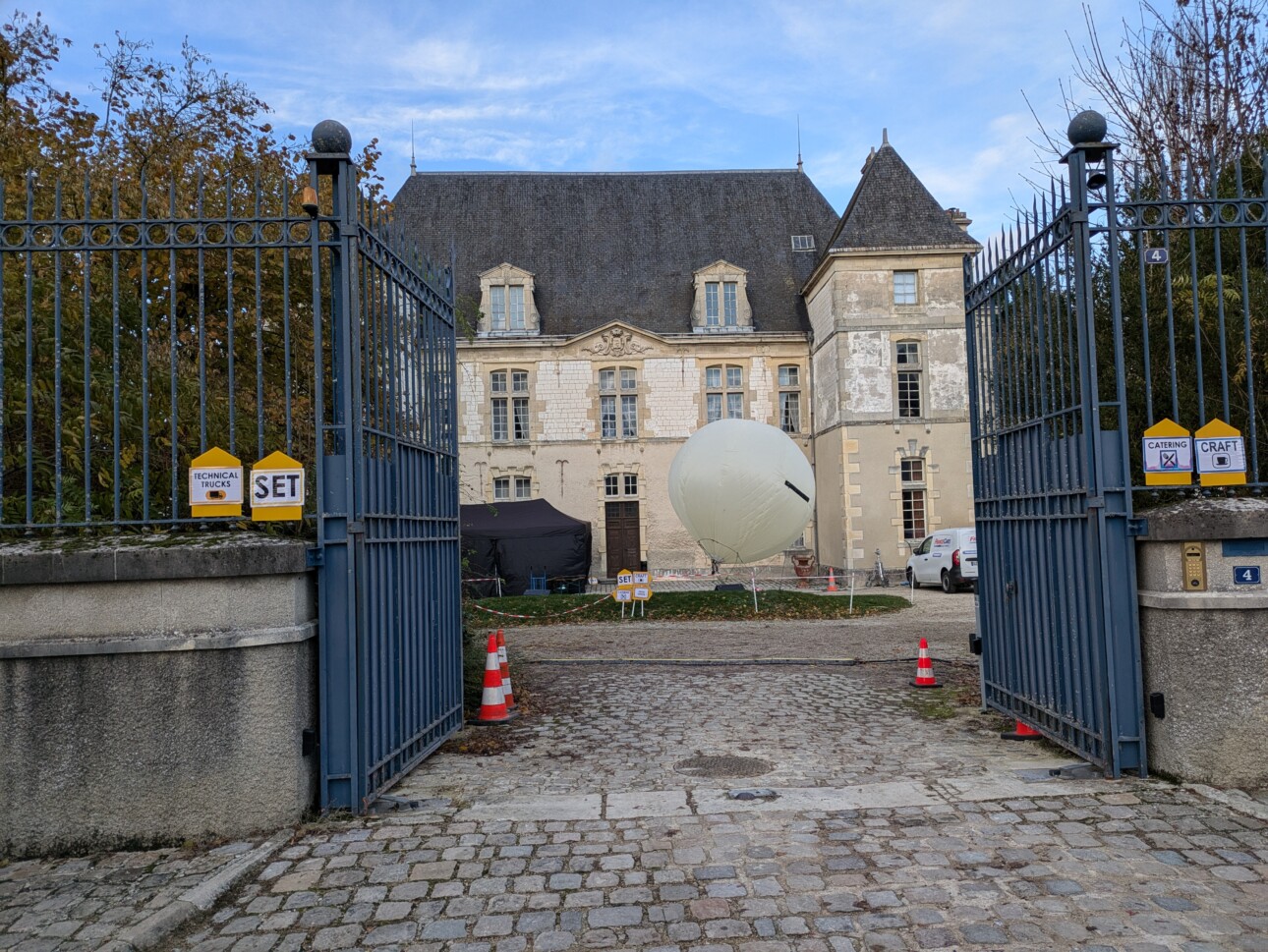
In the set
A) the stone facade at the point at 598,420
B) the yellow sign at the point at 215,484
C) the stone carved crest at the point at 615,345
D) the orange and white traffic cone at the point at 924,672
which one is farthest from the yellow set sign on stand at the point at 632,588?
the stone carved crest at the point at 615,345

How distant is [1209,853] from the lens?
4.08m

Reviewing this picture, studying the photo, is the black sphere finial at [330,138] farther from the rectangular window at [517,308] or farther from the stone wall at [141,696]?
the rectangular window at [517,308]

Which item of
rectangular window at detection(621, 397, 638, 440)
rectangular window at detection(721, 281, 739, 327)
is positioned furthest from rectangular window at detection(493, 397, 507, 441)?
rectangular window at detection(721, 281, 739, 327)

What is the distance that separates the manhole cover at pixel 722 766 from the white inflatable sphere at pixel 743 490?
26.1 feet

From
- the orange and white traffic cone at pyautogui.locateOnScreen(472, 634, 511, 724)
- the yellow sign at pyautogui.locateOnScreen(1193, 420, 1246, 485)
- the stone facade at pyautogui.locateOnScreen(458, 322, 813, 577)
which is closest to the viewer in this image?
the yellow sign at pyautogui.locateOnScreen(1193, 420, 1246, 485)

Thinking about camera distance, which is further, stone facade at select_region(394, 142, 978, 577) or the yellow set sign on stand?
stone facade at select_region(394, 142, 978, 577)

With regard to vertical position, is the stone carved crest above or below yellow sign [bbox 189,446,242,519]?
above

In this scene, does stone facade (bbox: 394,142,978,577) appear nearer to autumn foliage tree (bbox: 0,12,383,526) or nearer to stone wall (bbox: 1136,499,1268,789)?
autumn foliage tree (bbox: 0,12,383,526)

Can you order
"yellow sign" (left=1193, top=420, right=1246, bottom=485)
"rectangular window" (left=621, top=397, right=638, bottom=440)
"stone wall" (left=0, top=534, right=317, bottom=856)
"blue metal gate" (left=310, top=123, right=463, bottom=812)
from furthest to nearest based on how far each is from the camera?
"rectangular window" (left=621, top=397, right=638, bottom=440), "yellow sign" (left=1193, top=420, right=1246, bottom=485), "blue metal gate" (left=310, top=123, right=463, bottom=812), "stone wall" (left=0, top=534, right=317, bottom=856)

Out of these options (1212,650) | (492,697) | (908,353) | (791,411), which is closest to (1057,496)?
→ (1212,650)

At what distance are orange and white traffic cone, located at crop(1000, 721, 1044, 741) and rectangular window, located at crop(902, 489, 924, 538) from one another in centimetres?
2153

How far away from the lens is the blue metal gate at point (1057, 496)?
17.1ft

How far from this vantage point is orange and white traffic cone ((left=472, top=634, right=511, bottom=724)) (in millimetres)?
7457

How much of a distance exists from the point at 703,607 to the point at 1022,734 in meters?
11.4
